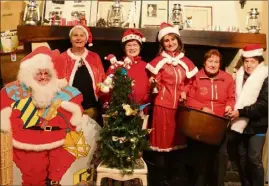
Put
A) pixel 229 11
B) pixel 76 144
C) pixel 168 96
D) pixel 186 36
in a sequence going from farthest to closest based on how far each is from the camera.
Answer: pixel 229 11, pixel 186 36, pixel 168 96, pixel 76 144

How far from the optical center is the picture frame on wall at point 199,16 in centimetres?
258

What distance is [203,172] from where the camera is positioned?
203cm

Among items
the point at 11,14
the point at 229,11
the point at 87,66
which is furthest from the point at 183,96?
the point at 11,14

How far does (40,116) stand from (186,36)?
4.10 feet

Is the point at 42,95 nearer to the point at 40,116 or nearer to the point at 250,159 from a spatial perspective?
the point at 40,116

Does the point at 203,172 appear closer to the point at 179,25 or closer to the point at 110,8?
the point at 179,25

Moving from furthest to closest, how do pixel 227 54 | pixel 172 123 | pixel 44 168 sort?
pixel 227 54 → pixel 172 123 → pixel 44 168

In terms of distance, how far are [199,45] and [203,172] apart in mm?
979

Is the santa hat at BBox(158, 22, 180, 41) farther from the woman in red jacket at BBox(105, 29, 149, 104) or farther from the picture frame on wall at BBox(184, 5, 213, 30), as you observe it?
the picture frame on wall at BBox(184, 5, 213, 30)

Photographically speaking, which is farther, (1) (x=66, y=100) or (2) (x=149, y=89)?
(2) (x=149, y=89)

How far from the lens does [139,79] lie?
2152mm

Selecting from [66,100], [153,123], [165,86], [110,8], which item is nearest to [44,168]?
[66,100]

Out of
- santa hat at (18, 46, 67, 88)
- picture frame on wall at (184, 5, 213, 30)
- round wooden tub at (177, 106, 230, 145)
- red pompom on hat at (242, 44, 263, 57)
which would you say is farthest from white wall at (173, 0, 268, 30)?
santa hat at (18, 46, 67, 88)

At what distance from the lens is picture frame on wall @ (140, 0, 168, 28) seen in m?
2.55
